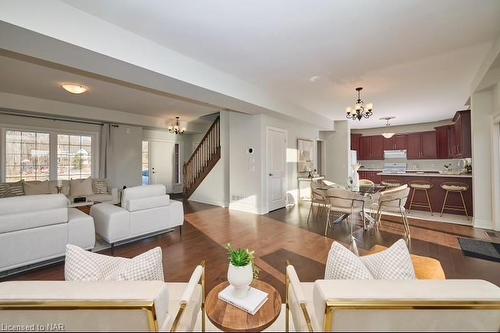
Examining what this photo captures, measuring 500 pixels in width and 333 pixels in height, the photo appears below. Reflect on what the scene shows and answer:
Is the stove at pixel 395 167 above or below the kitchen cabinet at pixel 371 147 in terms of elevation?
below

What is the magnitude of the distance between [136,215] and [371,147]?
29.2 ft

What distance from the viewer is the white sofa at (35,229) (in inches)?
93.8

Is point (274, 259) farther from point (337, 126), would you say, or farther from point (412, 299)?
point (337, 126)

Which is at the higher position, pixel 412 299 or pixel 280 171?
pixel 280 171

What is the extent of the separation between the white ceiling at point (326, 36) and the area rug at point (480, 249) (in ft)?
8.69

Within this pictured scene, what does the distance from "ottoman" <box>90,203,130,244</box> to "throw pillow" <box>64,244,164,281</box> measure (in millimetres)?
1971

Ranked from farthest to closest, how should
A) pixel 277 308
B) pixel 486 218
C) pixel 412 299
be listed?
pixel 486 218
pixel 277 308
pixel 412 299

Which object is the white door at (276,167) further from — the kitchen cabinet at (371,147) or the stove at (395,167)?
the stove at (395,167)

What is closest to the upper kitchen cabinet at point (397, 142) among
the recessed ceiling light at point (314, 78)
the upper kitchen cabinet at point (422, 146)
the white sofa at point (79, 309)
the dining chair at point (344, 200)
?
the upper kitchen cabinet at point (422, 146)

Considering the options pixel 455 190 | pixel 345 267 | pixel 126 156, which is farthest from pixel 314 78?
pixel 126 156

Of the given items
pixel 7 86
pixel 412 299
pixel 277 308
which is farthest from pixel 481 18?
pixel 7 86

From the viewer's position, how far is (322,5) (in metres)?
2.13

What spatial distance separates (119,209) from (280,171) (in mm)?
3838

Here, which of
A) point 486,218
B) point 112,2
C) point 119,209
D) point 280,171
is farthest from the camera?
point 280,171
